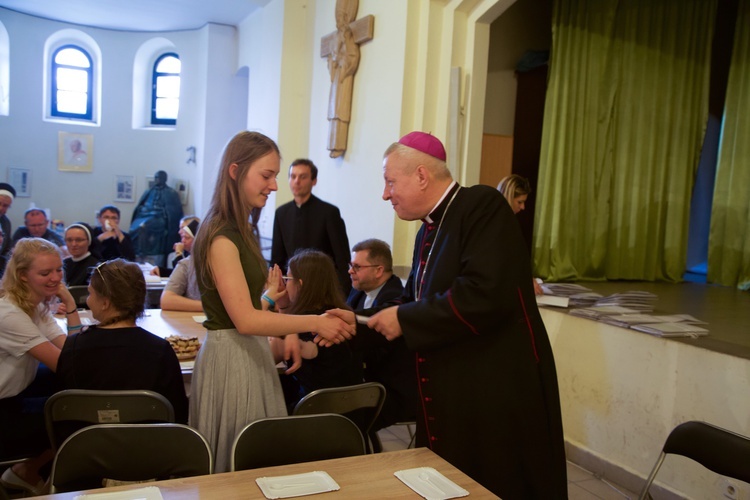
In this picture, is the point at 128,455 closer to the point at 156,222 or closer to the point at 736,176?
the point at 736,176

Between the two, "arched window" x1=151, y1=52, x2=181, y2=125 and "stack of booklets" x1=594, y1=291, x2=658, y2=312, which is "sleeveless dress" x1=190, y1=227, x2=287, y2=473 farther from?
"arched window" x1=151, y1=52, x2=181, y2=125

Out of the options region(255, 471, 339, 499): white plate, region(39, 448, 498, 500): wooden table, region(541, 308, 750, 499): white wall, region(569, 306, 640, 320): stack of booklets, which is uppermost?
region(569, 306, 640, 320): stack of booklets

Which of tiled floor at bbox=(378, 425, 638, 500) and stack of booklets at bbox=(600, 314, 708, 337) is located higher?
stack of booklets at bbox=(600, 314, 708, 337)

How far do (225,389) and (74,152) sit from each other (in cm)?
932

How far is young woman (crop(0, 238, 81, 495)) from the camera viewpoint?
9.28 feet

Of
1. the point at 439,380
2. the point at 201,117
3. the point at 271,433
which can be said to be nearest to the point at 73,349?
the point at 271,433

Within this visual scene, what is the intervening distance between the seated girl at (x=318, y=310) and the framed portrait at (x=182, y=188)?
26.7ft

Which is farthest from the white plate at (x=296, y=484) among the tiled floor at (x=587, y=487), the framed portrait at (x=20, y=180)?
the framed portrait at (x=20, y=180)

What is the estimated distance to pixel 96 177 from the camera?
35.0 ft

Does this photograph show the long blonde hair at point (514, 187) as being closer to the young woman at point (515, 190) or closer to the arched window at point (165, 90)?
the young woman at point (515, 190)

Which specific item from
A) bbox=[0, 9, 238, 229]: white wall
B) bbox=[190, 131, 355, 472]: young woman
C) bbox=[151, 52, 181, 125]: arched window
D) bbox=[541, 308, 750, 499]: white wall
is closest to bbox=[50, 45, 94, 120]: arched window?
bbox=[0, 9, 238, 229]: white wall

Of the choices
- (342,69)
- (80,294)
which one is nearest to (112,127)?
(342,69)

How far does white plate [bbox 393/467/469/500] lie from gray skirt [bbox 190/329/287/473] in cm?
79

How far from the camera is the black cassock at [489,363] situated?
6.88 feet
